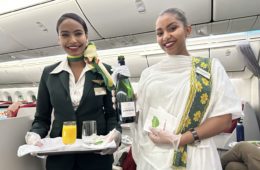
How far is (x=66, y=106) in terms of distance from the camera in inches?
56.0

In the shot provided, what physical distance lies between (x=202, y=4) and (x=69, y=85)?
63.0 inches

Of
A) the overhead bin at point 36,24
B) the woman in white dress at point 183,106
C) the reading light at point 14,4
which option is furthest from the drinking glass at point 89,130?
the reading light at point 14,4

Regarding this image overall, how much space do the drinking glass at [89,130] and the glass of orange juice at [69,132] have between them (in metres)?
0.05

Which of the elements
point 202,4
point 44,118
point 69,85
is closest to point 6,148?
point 44,118

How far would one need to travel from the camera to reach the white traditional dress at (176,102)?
1.20 meters

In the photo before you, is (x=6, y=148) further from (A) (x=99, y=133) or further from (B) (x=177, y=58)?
(B) (x=177, y=58)

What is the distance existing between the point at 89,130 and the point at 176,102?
55cm

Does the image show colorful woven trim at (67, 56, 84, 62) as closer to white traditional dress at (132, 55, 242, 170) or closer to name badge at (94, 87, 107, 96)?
name badge at (94, 87, 107, 96)

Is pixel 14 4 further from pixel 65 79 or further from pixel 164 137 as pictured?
pixel 164 137

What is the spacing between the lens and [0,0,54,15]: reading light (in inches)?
101

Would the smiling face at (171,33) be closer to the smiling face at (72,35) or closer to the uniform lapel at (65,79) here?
the smiling face at (72,35)

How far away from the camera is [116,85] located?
1.54 m

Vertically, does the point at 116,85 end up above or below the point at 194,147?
above

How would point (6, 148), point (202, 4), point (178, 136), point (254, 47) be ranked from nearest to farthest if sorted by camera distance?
point (178, 136)
point (6, 148)
point (202, 4)
point (254, 47)
